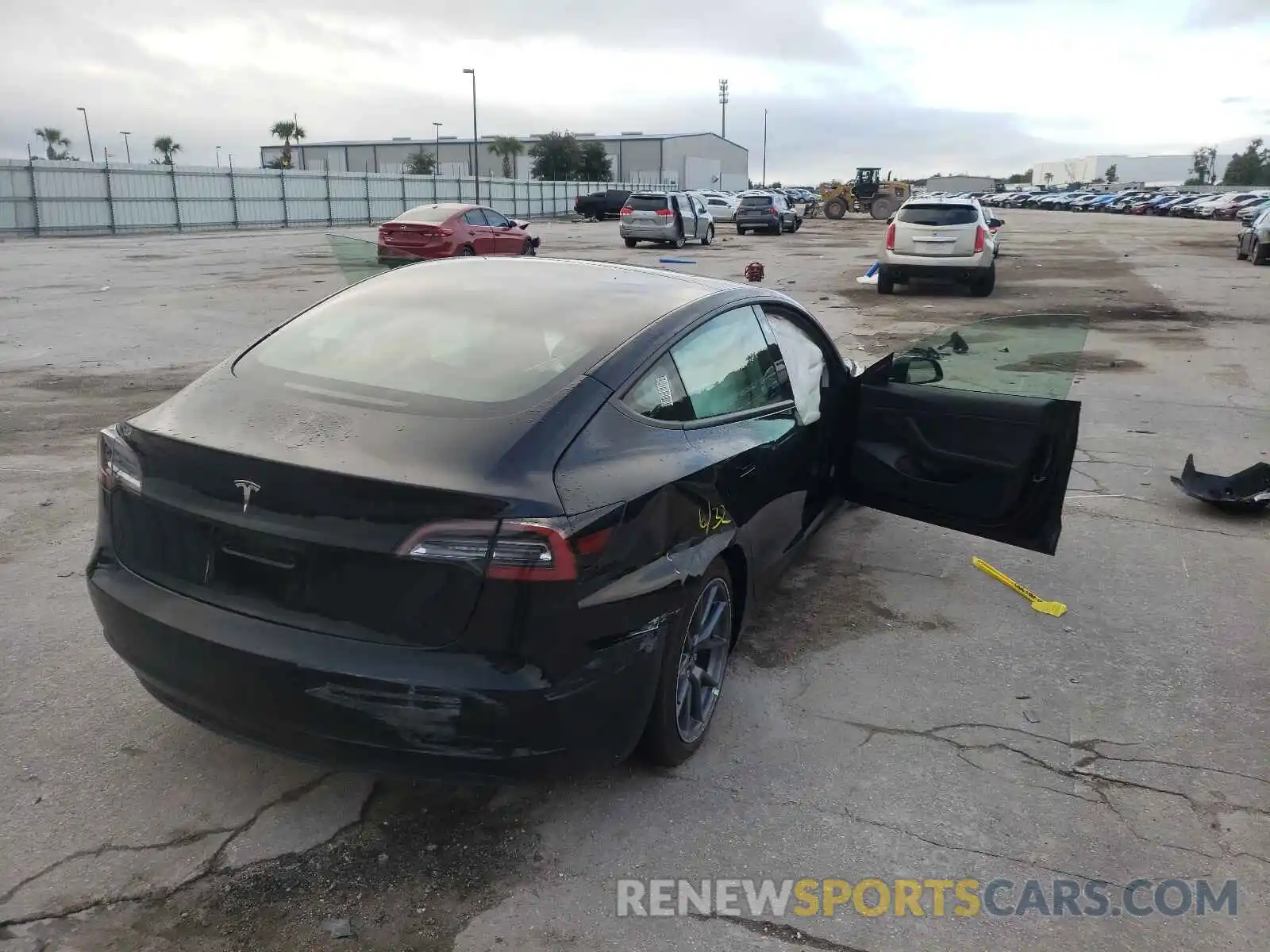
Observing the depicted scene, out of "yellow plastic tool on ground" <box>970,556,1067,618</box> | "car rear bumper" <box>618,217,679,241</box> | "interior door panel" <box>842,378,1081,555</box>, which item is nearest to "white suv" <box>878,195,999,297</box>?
"car rear bumper" <box>618,217,679,241</box>

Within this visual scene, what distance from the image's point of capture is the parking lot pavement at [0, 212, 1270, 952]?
2613mm

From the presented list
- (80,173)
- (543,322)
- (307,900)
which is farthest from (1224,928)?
(80,173)

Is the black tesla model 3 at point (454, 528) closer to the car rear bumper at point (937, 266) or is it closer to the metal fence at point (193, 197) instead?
the car rear bumper at point (937, 266)

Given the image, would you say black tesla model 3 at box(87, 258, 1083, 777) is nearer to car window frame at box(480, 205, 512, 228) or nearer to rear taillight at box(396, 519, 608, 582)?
rear taillight at box(396, 519, 608, 582)

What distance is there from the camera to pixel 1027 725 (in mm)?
3652

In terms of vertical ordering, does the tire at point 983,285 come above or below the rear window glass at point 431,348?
below

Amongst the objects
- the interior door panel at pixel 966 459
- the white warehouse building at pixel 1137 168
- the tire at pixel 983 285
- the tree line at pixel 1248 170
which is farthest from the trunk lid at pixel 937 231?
the white warehouse building at pixel 1137 168

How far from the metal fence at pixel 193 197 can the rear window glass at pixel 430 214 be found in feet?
72.4

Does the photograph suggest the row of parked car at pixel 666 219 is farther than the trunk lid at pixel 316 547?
Yes

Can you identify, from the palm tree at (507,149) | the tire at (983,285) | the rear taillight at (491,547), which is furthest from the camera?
the palm tree at (507,149)

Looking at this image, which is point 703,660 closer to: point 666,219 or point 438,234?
point 438,234

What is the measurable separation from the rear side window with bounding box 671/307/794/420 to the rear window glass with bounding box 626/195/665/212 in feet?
89.7

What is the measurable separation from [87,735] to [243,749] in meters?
0.56

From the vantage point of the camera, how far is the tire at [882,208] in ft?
190
